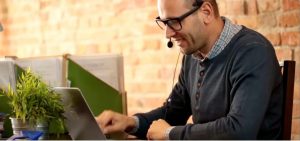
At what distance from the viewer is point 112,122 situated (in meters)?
1.81

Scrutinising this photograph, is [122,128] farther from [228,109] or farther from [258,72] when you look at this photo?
[258,72]

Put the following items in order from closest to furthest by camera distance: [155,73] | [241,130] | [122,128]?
1. [241,130]
2. [122,128]
3. [155,73]

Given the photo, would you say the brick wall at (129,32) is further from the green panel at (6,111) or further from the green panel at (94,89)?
the green panel at (6,111)

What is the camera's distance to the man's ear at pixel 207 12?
1.71 meters

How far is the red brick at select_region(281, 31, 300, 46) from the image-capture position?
2.02 m

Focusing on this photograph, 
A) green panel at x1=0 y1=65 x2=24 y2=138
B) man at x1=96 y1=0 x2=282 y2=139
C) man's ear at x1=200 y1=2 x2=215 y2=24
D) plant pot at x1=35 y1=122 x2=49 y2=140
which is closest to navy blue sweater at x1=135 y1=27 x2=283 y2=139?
man at x1=96 y1=0 x2=282 y2=139

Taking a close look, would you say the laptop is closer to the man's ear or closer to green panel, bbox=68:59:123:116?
green panel, bbox=68:59:123:116

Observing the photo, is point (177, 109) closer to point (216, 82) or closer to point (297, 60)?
point (216, 82)

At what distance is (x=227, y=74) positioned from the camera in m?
1.65

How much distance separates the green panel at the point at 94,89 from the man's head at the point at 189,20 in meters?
0.42

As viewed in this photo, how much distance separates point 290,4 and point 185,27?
1.92ft

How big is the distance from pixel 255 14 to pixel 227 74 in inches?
24.2

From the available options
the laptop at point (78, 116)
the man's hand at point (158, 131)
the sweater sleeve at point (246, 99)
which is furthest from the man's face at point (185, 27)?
the laptop at point (78, 116)

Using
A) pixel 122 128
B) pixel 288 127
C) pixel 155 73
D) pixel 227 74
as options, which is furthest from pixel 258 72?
pixel 155 73
